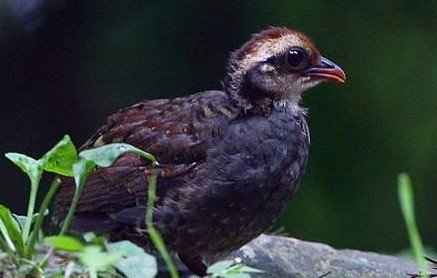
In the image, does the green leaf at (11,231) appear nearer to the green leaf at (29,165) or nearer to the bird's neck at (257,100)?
the green leaf at (29,165)

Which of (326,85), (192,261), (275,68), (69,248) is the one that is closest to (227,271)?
(69,248)

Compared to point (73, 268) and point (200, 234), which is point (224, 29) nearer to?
point (200, 234)

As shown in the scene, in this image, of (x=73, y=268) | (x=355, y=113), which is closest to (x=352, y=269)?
(x=73, y=268)

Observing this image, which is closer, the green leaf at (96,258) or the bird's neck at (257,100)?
the green leaf at (96,258)

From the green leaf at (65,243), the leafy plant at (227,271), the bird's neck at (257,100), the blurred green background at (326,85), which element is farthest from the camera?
the blurred green background at (326,85)

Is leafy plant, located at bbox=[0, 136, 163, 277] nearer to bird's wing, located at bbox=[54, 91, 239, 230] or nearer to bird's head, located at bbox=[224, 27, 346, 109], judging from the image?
bird's wing, located at bbox=[54, 91, 239, 230]

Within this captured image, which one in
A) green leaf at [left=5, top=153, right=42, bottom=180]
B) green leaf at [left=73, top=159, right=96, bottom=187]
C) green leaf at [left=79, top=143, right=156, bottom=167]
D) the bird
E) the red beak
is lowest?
the bird

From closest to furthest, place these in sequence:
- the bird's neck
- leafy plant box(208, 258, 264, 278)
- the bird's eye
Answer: leafy plant box(208, 258, 264, 278) → the bird's neck → the bird's eye

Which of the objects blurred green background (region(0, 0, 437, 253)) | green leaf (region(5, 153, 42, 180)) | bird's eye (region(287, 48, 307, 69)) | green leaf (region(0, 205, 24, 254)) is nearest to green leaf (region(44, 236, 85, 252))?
green leaf (region(0, 205, 24, 254))

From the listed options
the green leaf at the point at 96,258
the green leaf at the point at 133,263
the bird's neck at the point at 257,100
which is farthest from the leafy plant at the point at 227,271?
the bird's neck at the point at 257,100
